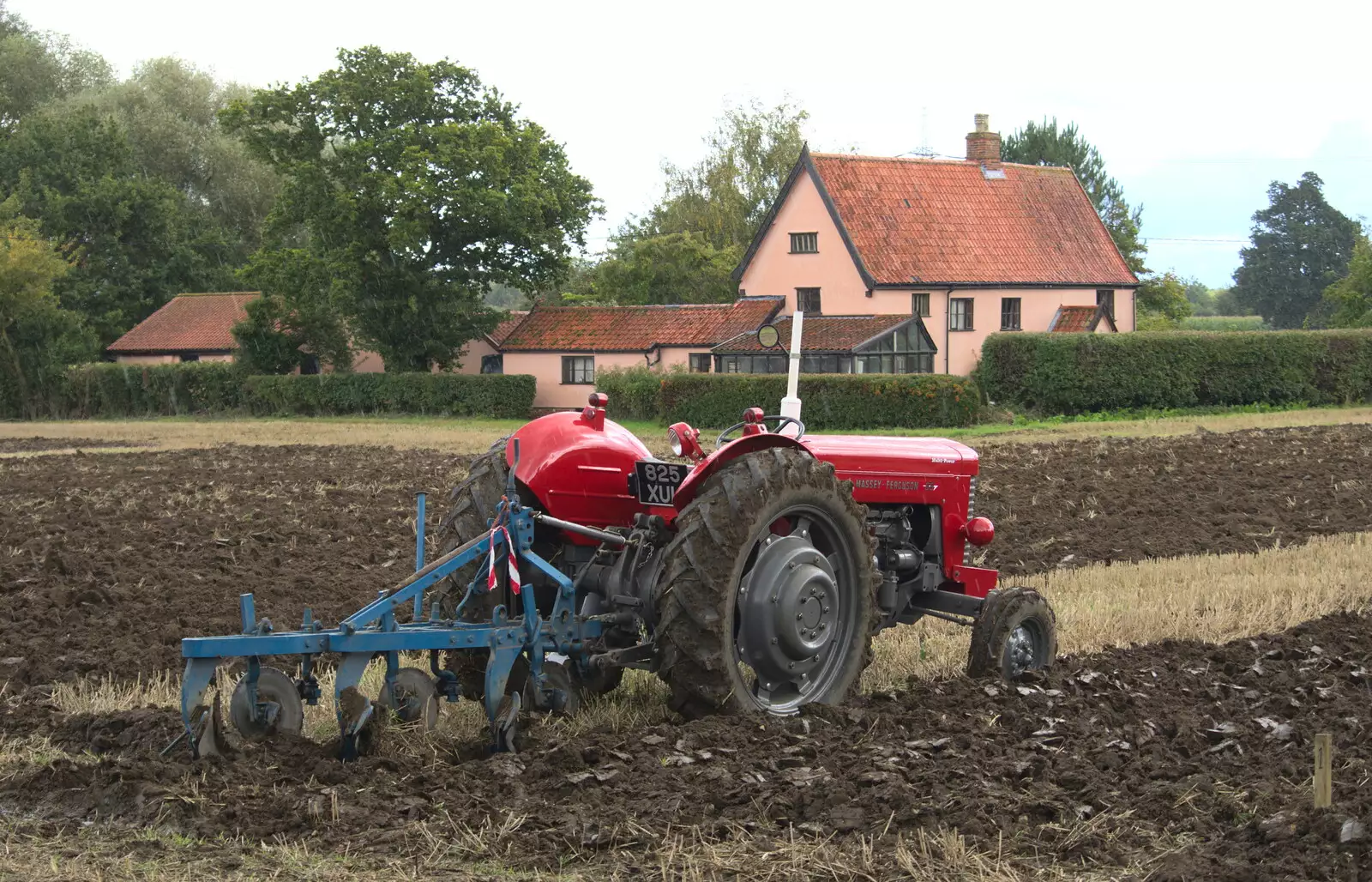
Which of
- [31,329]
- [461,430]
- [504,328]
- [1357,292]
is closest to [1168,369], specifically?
[461,430]

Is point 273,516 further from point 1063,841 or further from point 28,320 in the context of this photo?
point 28,320

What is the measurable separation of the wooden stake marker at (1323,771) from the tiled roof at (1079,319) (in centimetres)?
3951

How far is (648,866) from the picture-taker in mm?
4809

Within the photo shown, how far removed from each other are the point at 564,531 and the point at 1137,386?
98.2ft

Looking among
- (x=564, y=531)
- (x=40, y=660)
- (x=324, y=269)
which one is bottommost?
(x=40, y=660)

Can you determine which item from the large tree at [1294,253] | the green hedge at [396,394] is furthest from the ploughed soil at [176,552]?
the large tree at [1294,253]

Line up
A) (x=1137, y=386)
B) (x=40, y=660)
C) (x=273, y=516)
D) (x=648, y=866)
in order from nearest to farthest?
(x=648, y=866), (x=40, y=660), (x=273, y=516), (x=1137, y=386)

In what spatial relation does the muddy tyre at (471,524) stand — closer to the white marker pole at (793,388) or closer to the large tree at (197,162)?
the white marker pole at (793,388)

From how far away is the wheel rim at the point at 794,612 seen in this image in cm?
643

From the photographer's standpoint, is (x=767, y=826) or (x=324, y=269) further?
(x=324, y=269)

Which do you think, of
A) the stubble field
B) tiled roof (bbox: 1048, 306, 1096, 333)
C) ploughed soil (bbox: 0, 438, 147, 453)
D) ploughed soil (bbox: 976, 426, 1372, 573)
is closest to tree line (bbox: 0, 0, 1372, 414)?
ploughed soil (bbox: 0, 438, 147, 453)

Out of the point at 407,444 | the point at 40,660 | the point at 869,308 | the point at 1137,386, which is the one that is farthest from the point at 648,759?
the point at 869,308

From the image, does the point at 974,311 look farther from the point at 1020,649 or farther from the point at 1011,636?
the point at 1011,636

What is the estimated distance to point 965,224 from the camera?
44406 millimetres
